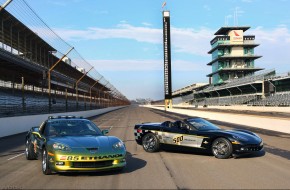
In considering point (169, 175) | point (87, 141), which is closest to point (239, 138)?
point (169, 175)

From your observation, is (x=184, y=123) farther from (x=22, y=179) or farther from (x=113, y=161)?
(x=22, y=179)

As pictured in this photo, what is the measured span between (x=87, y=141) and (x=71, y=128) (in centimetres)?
111

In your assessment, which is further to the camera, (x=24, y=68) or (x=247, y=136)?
(x=24, y=68)

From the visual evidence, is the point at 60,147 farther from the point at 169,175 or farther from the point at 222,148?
the point at 222,148

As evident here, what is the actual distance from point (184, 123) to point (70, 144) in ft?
15.0

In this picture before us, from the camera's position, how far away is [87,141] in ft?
25.1

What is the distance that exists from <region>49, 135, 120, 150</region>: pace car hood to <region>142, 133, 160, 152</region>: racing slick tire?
3.48 meters

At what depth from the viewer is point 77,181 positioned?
23.2 feet

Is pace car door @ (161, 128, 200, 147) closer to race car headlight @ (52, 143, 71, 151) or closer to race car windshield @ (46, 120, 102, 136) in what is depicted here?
race car windshield @ (46, 120, 102, 136)

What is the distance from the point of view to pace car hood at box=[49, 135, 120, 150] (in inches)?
293

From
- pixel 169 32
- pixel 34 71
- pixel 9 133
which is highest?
pixel 169 32

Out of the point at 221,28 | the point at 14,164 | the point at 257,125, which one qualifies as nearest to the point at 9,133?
the point at 14,164

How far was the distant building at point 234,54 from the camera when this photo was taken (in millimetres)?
108438

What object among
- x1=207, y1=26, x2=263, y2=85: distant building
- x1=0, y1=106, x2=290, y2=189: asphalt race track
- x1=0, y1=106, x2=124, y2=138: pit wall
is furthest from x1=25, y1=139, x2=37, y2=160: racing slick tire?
x1=207, y1=26, x2=263, y2=85: distant building
